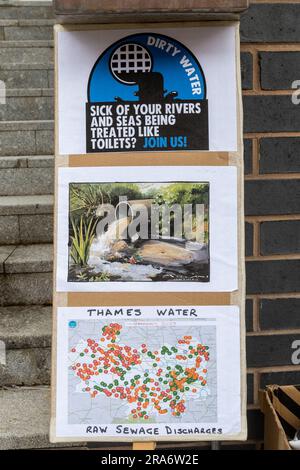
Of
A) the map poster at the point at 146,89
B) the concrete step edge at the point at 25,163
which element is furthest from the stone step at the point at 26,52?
the map poster at the point at 146,89

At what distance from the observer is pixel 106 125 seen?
1.52 m

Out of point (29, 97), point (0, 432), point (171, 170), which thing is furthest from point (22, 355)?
point (29, 97)

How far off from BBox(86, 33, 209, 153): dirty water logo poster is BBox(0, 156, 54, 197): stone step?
5.75 feet

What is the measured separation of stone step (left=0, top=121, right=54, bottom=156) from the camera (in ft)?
11.8

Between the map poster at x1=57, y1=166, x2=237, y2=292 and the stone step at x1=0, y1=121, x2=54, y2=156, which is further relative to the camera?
the stone step at x1=0, y1=121, x2=54, y2=156

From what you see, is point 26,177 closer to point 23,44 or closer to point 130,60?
point 130,60

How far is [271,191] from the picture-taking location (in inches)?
77.8

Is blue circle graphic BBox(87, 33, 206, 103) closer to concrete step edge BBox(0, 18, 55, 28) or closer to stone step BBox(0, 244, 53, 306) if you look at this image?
stone step BBox(0, 244, 53, 306)

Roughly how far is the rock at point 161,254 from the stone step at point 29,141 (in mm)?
2252

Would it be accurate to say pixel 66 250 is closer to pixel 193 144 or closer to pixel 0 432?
pixel 193 144

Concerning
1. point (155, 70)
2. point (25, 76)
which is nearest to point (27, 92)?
point (25, 76)

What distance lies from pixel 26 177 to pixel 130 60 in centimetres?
186

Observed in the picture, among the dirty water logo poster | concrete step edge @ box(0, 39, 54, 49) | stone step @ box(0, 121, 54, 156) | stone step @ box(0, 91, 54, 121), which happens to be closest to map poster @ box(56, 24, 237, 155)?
the dirty water logo poster

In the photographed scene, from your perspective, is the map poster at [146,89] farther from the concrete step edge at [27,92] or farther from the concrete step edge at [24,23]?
the concrete step edge at [24,23]
